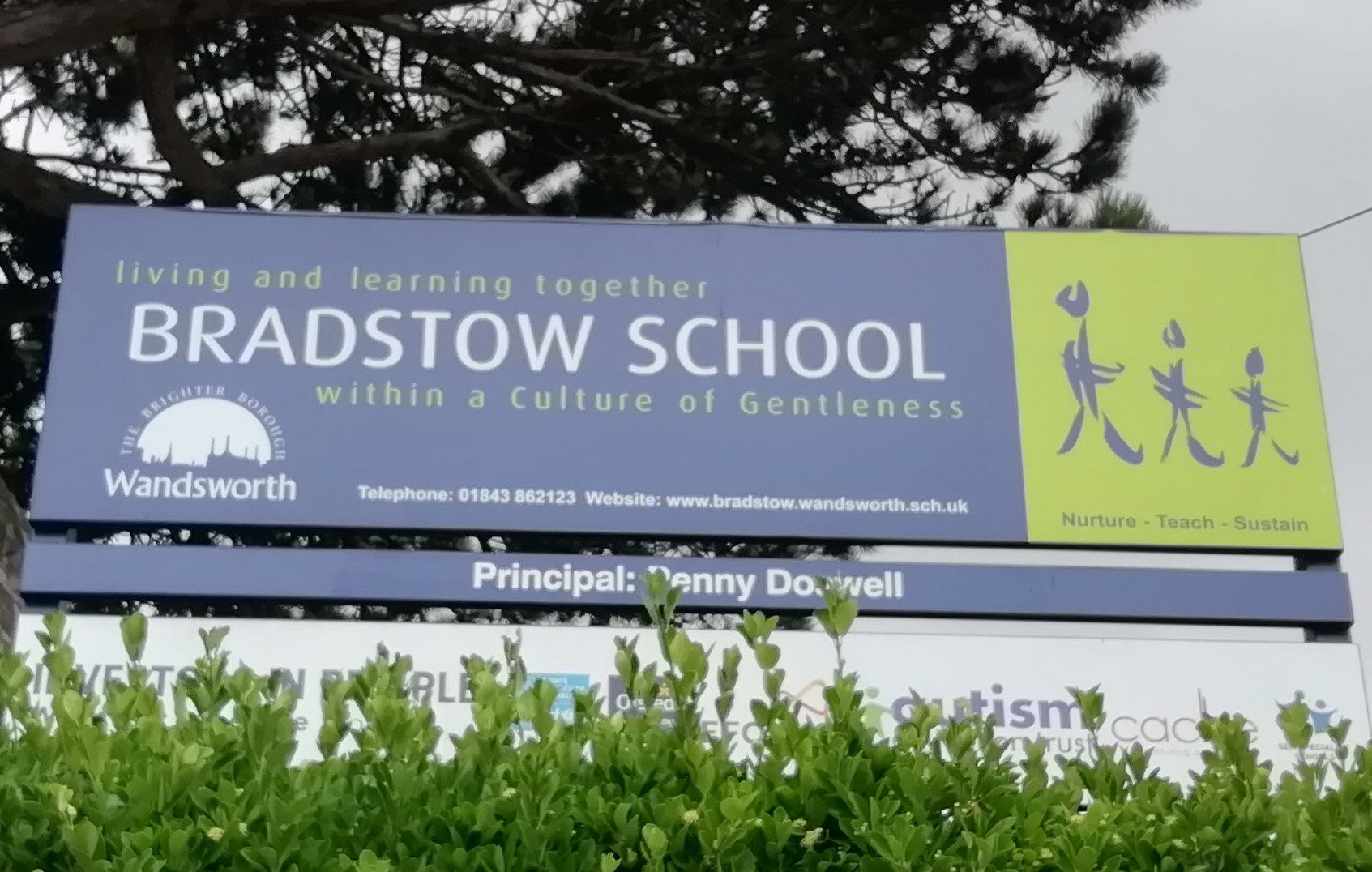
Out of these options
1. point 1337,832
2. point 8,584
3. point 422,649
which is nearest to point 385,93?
point 8,584

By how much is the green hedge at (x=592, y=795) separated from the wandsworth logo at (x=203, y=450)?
242cm

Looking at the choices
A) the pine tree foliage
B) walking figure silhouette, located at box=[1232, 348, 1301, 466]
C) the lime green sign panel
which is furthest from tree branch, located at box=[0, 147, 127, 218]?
walking figure silhouette, located at box=[1232, 348, 1301, 466]

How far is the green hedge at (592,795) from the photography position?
2.22m

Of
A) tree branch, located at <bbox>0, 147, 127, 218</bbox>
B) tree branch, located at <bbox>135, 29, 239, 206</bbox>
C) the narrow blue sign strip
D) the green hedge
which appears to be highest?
tree branch, located at <bbox>135, 29, 239, 206</bbox>

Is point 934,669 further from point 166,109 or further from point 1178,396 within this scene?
point 166,109

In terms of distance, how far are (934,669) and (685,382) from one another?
4.54 feet

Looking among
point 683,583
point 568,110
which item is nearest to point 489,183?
point 568,110

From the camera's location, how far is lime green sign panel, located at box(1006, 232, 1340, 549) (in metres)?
5.17

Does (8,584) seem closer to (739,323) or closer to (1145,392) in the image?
(739,323)

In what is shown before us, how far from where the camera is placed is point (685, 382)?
5.29 meters

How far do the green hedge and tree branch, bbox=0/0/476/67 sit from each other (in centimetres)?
419

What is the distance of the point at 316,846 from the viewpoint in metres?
2.18

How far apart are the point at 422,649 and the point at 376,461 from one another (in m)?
0.77

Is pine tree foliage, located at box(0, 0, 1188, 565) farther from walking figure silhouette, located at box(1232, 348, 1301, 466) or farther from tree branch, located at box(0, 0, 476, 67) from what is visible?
walking figure silhouette, located at box(1232, 348, 1301, 466)
